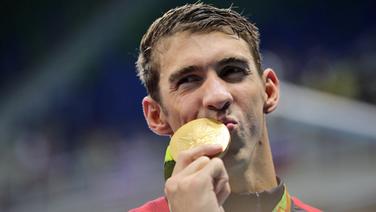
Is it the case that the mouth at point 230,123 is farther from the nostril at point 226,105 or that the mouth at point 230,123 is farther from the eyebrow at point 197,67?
the eyebrow at point 197,67

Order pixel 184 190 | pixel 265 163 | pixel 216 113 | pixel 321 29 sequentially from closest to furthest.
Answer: pixel 184 190 → pixel 216 113 → pixel 265 163 → pixel 321 29

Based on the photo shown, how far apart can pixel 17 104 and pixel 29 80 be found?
0.18m

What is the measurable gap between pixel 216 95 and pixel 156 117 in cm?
34

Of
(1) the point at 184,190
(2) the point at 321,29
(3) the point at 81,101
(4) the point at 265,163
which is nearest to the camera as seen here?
(1) the point at 184,190

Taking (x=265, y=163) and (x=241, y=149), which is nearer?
(x=241, y=149)

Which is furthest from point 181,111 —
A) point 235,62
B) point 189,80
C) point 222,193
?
point 222,193

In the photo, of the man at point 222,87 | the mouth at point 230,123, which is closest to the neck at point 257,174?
the man at point 222,87

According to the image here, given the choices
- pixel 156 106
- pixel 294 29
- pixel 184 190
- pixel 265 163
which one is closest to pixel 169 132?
pixel 156 106

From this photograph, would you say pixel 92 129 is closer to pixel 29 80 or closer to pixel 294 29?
pixel 29 80

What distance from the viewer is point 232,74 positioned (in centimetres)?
139

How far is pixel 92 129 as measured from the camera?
12.2 ft

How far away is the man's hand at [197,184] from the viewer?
1.00 meters

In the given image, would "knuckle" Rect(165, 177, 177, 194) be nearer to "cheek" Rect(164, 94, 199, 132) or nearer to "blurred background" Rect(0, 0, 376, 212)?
"cheek" Rect(164, 94, 199, 132)

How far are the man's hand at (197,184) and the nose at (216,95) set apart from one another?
0.24 metres
